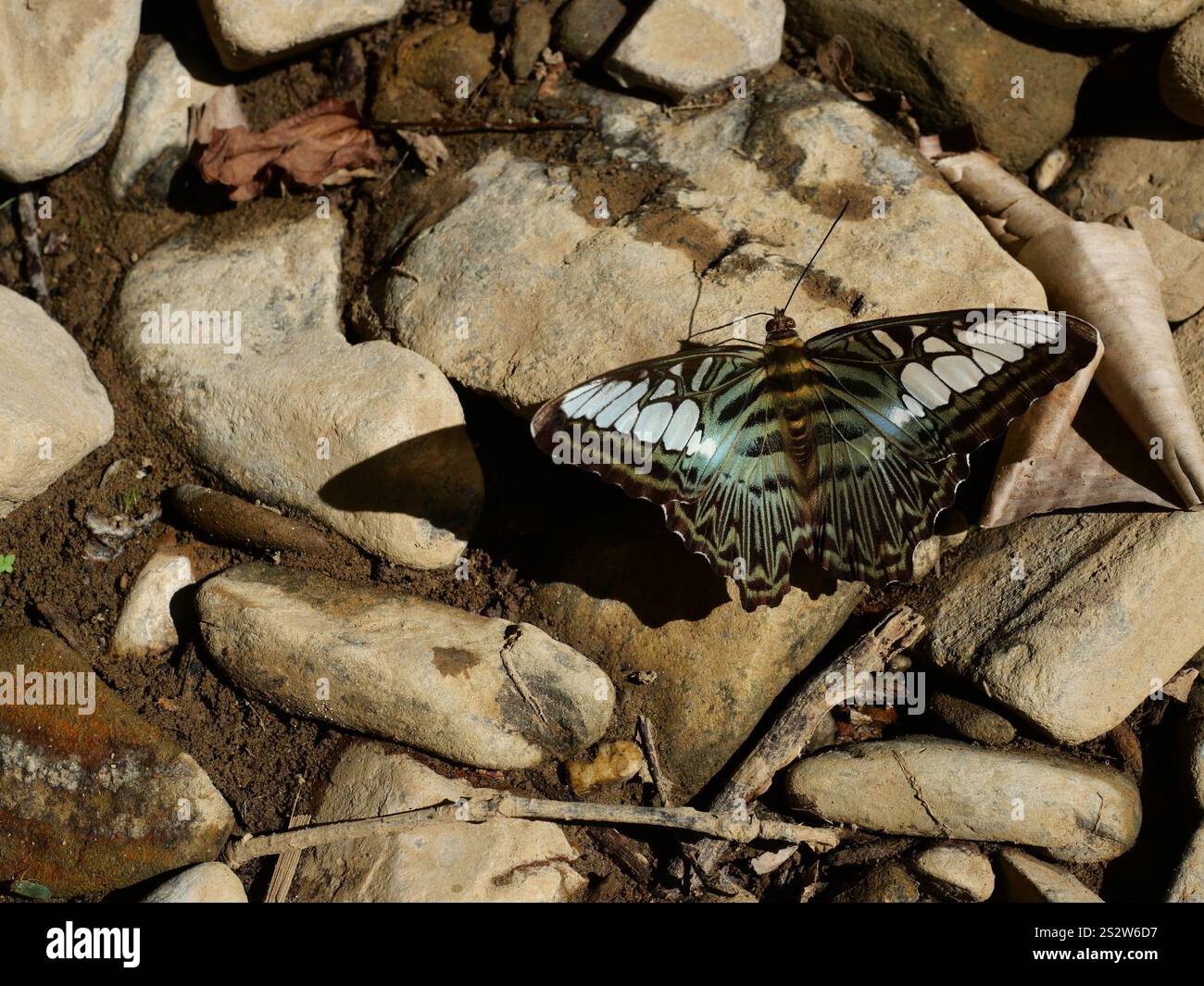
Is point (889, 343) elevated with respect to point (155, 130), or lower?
elevated

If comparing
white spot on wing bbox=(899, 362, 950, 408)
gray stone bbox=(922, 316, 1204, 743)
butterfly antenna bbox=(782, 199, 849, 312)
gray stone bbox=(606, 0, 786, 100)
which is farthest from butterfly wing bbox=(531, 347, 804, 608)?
gray stone bbox=(606, 0, 786, 100)

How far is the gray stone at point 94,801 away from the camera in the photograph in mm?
3385

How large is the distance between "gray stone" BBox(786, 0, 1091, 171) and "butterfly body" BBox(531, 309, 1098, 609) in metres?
1.60

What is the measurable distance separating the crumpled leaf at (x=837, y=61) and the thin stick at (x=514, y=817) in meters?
2.87

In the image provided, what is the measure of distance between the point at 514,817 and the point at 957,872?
135cm

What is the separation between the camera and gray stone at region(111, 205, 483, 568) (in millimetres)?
3701

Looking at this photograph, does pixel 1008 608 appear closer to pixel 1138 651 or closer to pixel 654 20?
pixel 1138 651

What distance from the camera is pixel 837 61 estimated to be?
437 centimetres

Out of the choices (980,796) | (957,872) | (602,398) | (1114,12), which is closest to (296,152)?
(602,398)

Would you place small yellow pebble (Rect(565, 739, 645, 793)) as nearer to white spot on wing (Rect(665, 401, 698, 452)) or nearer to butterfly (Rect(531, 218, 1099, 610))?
butterfly (Rect(531, 218, 1099, 610))

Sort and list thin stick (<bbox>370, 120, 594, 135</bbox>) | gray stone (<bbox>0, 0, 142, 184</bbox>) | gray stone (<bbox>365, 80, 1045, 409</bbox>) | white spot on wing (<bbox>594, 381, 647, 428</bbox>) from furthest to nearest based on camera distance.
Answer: thin stick (<bbox>370, 120, 594, 135</bbox>), gray stone (<bbox>0, 0, 142, 184</bbox>), gray stone (<bbox>365, 80, 1045, 409</bbox>), white spot on wing (<bbox>594, 381, 647, 428</bbox>)

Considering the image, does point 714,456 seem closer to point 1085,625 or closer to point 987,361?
point 987,361

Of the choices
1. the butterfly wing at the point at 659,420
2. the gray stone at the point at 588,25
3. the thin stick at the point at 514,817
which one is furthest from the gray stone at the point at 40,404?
the gray stone at the point at 588,25
